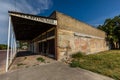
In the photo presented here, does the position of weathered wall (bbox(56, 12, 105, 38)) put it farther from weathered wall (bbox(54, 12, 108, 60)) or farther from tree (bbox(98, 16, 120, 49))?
tree (bbox(98, 16, 120, 49))

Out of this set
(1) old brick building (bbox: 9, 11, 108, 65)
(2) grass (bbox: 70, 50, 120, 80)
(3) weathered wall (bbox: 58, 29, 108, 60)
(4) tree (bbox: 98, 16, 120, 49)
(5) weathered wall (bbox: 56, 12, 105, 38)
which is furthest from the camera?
(4) tree (bbox: 98, 16, 120, 49)

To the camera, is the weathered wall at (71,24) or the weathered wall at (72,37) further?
the weathered wall at (71,24)

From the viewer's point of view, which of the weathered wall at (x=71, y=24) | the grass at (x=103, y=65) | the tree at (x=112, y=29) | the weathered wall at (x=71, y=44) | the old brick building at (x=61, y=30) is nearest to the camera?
the grass at (x=103, y=65)

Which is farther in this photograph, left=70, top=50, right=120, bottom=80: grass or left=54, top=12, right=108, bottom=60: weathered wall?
left=54, top=12, right=108, bottom=60: weathered wall

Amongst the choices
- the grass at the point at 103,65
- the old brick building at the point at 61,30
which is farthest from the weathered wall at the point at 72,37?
the grass at the point at 103,65

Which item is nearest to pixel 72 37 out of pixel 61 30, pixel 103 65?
pixel 61 30

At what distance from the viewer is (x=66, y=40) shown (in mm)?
9789

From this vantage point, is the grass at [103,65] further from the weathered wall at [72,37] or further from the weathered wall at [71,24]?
the weathered wall at [71,24]

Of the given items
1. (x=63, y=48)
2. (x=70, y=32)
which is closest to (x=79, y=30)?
(x=70, y=32)

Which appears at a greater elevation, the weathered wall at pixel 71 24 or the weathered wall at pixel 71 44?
the weathered wall at pixel 71 24

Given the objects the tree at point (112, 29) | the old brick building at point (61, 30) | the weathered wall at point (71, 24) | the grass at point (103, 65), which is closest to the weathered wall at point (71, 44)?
the old brick building at point (61, 30)

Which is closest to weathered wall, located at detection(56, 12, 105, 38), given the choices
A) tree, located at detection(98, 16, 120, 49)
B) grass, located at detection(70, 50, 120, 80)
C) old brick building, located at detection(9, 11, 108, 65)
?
old brick building, located at detection(9, 11, 108, 65)

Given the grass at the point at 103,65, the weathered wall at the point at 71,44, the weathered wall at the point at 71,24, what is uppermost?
the weathered wall at the point at 71,24

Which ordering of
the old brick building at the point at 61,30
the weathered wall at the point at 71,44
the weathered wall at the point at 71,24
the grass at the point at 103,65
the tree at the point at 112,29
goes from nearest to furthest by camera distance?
the grass at the point at 103,65 < the old brick building at the point at 61,30 < the weathered wall at the point at 71,44 < the weathered wall at the point at 71,24 < the tree at the point at 112,29
